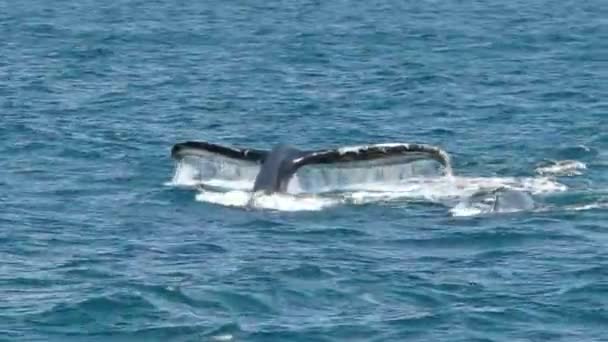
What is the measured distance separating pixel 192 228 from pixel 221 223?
1.45ft

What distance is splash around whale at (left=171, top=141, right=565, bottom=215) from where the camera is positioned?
2709 centimetres

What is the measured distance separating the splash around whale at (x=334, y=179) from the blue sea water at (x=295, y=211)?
0.40 m

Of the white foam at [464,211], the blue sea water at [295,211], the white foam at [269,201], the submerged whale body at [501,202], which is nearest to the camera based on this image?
the blue sea water at [295,211]

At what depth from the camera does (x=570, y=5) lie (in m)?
62.1

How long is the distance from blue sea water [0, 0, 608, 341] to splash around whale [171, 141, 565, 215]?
0.40 metres

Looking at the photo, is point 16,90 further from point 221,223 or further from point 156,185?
point 221,223

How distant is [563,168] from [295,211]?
543cm

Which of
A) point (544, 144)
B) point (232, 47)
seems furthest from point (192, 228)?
point (232, 47)

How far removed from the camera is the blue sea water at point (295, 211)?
20.9m

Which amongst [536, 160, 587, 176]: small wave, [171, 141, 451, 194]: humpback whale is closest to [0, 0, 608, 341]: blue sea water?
[536, 160, 587, 176]: small wave

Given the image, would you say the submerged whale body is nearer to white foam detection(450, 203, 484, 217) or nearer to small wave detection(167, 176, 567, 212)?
white foam detection(450, 203, 484, 217)

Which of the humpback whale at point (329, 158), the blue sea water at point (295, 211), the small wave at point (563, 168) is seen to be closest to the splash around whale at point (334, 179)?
the humpback whale at point (329, 158)

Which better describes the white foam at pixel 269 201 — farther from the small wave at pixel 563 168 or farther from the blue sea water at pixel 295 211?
the small wave at pixel 563 168

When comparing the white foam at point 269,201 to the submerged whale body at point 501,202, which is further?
the white foam at point 269,201
